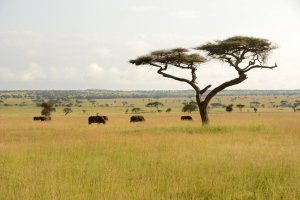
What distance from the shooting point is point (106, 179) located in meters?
6.14

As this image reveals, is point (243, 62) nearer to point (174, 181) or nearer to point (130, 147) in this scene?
point (130, 147)

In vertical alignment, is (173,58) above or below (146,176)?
above

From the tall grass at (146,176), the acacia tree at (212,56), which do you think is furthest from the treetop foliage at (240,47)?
the tall grass at (146,176)

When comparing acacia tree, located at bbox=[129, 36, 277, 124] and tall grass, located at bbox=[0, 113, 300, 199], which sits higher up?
acacia tree, located at bbox=[129, 36, 277, 124]

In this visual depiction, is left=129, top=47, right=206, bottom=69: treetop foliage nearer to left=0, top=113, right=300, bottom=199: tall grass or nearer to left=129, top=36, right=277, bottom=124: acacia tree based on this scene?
left=129, top=36, right=277, bottom=124: acacia tree

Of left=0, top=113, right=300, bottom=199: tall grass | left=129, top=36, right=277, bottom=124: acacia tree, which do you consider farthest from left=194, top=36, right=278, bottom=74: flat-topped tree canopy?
left=0, top=113, right=300, bottom=199: tall grass

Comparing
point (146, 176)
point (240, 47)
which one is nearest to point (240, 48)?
point (240, 47)

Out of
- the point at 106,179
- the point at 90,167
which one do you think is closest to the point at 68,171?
the point at 90,167

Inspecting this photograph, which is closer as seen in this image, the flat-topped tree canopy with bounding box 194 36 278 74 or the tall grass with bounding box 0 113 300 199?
the tall grass with bounding box 0 113 300 199

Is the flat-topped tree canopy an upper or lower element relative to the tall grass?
upper

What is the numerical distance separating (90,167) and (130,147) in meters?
3.18

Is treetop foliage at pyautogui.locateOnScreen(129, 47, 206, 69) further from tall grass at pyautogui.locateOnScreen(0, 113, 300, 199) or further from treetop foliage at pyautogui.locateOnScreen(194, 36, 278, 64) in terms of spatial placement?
tall grass at pyautogui.locateOnScreen(0, 113, 300, 199)

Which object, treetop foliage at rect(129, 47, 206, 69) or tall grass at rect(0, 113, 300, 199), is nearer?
tall grass at rect(0, 113, 300, 199)

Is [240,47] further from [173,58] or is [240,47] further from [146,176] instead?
[146,176]
